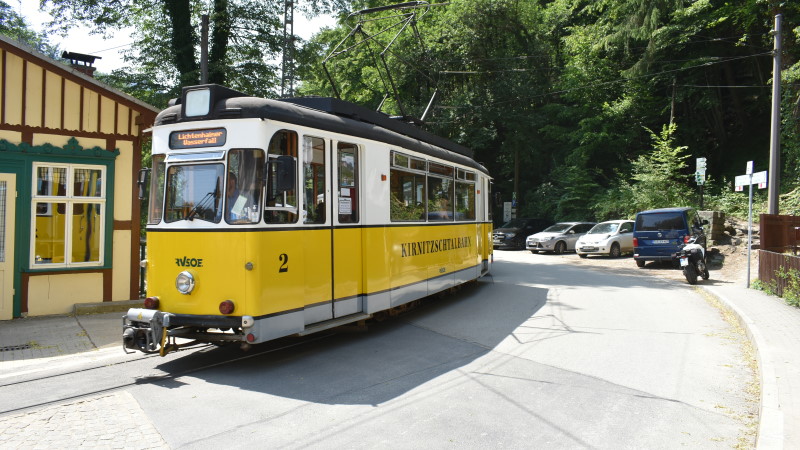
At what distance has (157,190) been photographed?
690 cm

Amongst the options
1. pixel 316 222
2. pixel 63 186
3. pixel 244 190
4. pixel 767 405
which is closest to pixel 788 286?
pixel 767 405

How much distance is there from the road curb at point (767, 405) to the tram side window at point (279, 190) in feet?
16.7

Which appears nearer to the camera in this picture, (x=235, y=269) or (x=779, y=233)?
(x=235, y=269)

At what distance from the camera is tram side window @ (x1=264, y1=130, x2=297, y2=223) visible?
645 cm

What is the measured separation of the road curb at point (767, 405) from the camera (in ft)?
14.3

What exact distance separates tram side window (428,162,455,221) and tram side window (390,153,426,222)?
0.37m

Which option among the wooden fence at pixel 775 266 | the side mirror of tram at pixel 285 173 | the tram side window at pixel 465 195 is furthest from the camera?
the tram side window at pixel 465 195

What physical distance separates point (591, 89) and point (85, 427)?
31887 mm

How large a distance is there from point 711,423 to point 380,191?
16.8ft

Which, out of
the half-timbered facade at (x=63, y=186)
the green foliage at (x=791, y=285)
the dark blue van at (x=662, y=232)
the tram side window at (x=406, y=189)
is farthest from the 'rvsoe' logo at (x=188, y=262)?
the dark blue van at (x=662, y=232)

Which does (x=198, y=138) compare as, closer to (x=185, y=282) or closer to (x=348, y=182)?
(x=185, y=282)

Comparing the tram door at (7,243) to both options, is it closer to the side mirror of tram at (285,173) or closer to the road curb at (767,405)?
the side mirror of tram at (285,173)

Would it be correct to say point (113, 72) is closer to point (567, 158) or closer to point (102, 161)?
point (102, 161)

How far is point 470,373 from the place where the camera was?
21.3 ft
